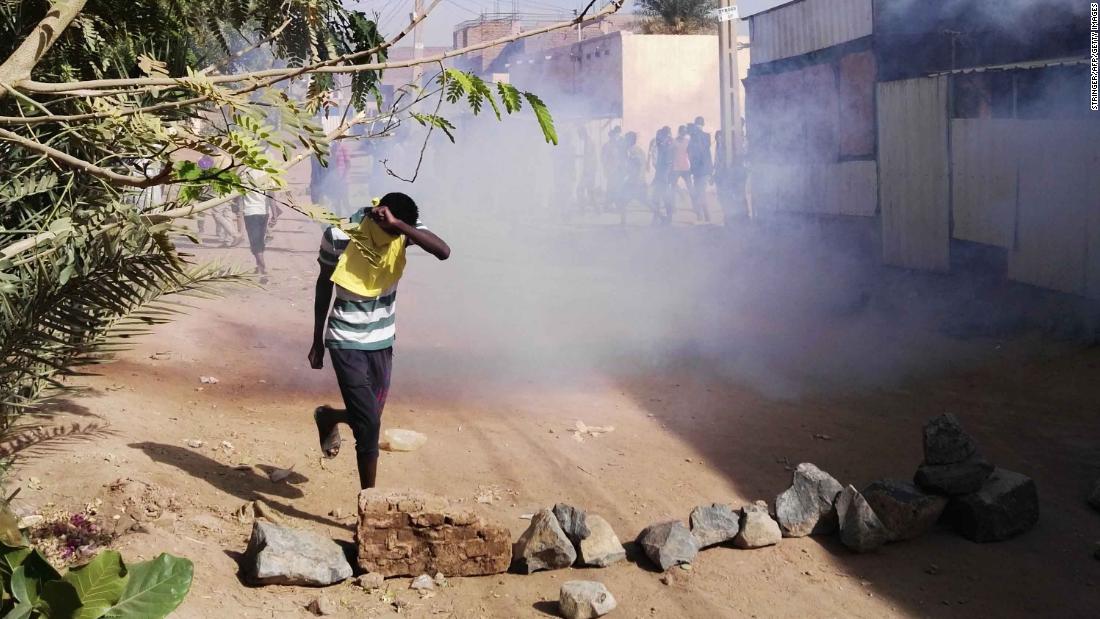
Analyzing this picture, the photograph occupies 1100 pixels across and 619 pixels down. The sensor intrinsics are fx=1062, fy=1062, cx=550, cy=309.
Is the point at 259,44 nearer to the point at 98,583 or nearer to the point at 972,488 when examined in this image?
the point at 98,583

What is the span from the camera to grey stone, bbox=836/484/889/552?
4949 mm

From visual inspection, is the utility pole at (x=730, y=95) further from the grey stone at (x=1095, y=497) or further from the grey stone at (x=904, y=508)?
the grey stone at (x=904, y=508)

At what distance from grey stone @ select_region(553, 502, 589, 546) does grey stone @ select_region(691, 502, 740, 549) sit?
1.72 feet

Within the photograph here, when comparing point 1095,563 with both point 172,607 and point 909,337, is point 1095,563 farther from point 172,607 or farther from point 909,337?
point 909,337

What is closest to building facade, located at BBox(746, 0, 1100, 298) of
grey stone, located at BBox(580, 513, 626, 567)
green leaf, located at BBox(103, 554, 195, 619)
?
grey stone, located at BBox(580, 513, 626, 567)

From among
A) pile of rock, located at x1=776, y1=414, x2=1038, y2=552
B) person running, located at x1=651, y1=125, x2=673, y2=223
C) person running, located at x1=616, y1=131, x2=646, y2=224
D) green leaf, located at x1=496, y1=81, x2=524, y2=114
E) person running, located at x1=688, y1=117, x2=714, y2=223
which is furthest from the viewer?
person running, located at x1=616, y1=131, x2=646, y2=224

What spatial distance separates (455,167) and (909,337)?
2171cm

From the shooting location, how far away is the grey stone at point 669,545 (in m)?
4.72

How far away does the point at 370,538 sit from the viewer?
4477 mm

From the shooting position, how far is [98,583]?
302cm

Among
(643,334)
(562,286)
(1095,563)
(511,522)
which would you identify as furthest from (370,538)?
(562,286)

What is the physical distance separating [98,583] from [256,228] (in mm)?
10295

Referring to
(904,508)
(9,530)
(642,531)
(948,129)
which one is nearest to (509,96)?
(9,530)

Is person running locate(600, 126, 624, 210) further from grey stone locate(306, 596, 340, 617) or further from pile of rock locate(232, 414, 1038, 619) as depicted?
grey stone locate(306, 596, 340, 617)
